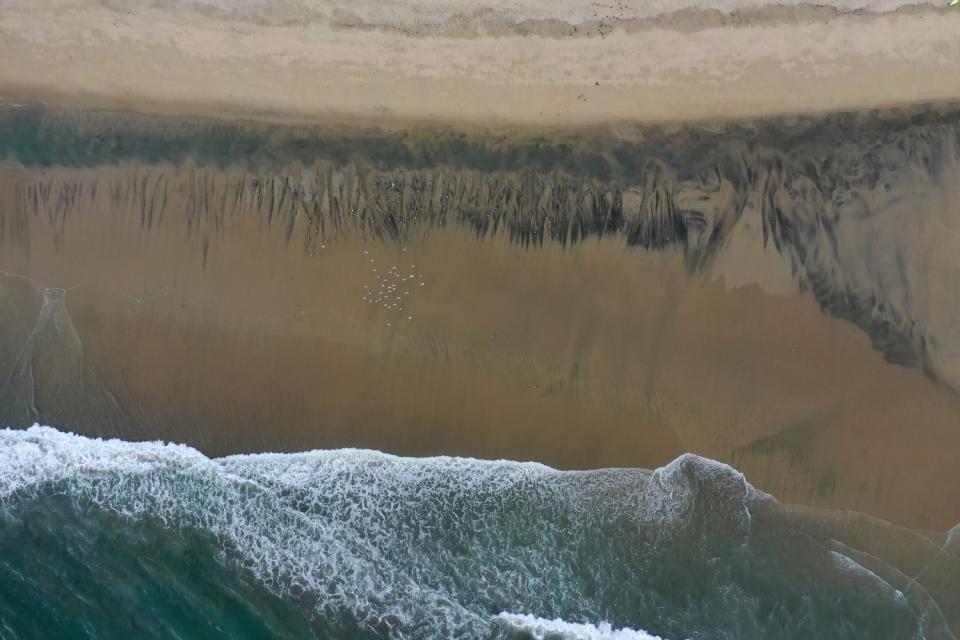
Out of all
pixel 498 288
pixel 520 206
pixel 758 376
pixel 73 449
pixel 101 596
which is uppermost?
pixel 520 206

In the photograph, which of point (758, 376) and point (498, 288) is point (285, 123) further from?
point (758, 376)

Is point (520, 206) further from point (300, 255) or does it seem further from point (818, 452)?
point (818, 452)

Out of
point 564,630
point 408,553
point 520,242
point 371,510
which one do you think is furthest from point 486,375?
point 564,630

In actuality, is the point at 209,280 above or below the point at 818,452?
above

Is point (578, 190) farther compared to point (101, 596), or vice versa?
point (578, 190)

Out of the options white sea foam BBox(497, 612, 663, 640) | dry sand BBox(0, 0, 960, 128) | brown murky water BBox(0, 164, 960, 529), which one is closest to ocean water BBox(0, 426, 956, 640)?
white sea foam BBox(497, 612, 663, 640)

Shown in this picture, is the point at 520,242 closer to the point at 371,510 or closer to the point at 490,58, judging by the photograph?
the point at 490,58

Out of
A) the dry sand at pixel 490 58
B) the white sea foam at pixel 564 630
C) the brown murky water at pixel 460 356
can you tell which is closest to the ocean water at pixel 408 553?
the white sea foam at pixel 564 630

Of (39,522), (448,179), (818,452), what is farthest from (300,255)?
(818,452)
